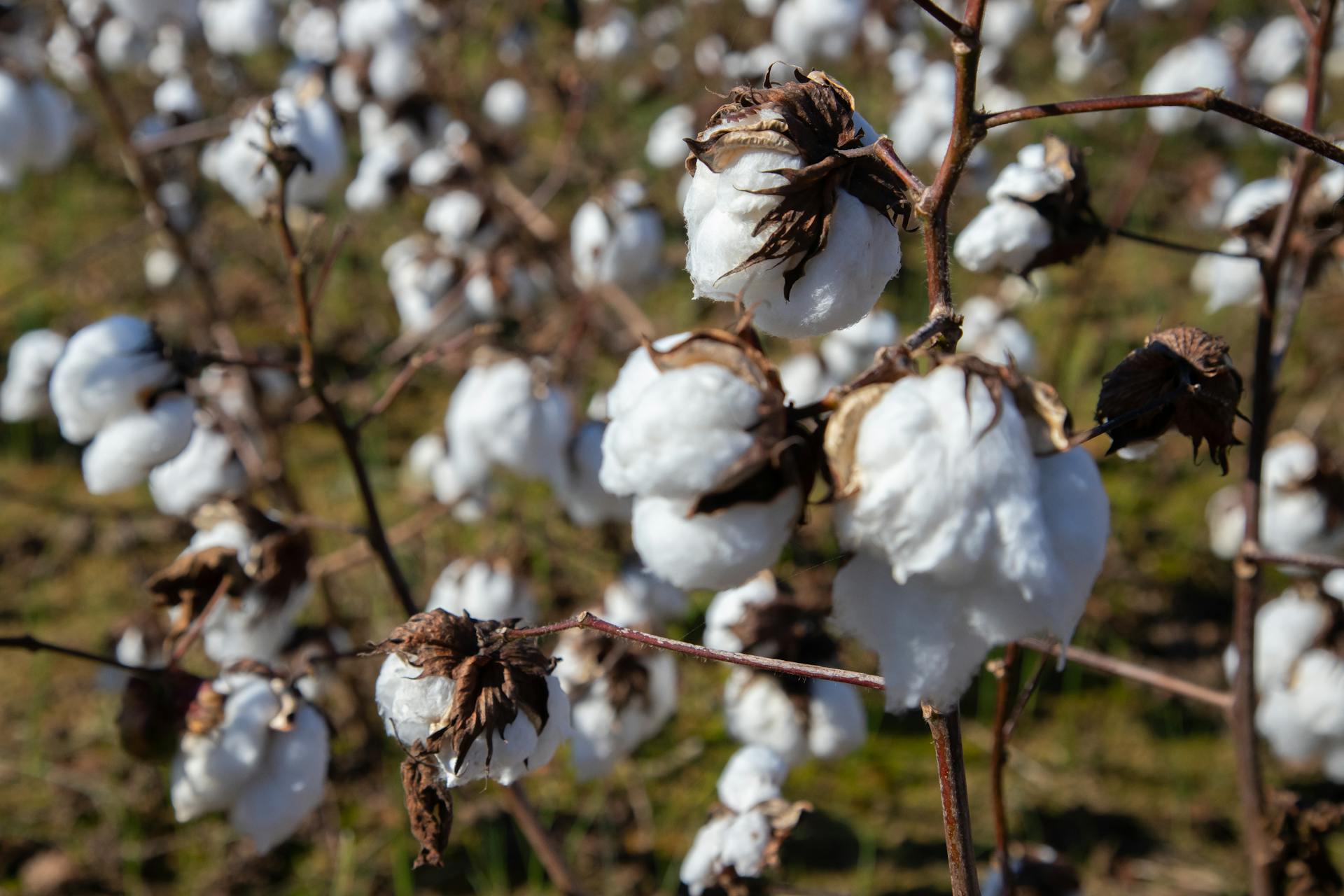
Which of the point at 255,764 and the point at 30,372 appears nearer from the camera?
the point at 255,764

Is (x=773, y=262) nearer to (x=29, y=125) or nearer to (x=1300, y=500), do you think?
(x=1300, y=500)

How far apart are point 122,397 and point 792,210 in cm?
117

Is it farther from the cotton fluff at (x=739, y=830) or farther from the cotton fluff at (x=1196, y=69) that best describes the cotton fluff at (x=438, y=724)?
the cotton fluff at (x=1196, y=69)

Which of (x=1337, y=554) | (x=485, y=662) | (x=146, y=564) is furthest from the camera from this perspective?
(x=146, y=564)

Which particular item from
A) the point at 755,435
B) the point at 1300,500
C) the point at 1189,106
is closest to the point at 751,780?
the point at 755,435

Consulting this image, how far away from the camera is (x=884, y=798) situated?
2.53m

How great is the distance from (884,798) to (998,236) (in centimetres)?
155

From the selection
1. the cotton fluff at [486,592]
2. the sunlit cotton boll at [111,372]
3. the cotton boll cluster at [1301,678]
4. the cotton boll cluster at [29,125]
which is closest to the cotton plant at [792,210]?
the sunlit cotton boll at [111,372]

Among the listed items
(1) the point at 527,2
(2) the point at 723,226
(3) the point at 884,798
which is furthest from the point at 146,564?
(1) the point at 527,2

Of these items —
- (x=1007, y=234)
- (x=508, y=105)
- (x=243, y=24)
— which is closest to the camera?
(x=1007, y=234)

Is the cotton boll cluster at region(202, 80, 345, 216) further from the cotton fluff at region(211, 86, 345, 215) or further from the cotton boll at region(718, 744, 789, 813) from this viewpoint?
the cotton boll at region(718, 744, 789, 813)

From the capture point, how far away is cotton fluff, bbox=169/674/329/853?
151 cm

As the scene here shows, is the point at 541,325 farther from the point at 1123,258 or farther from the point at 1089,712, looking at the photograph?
the point at 1123,258

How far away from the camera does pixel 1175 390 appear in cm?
99
